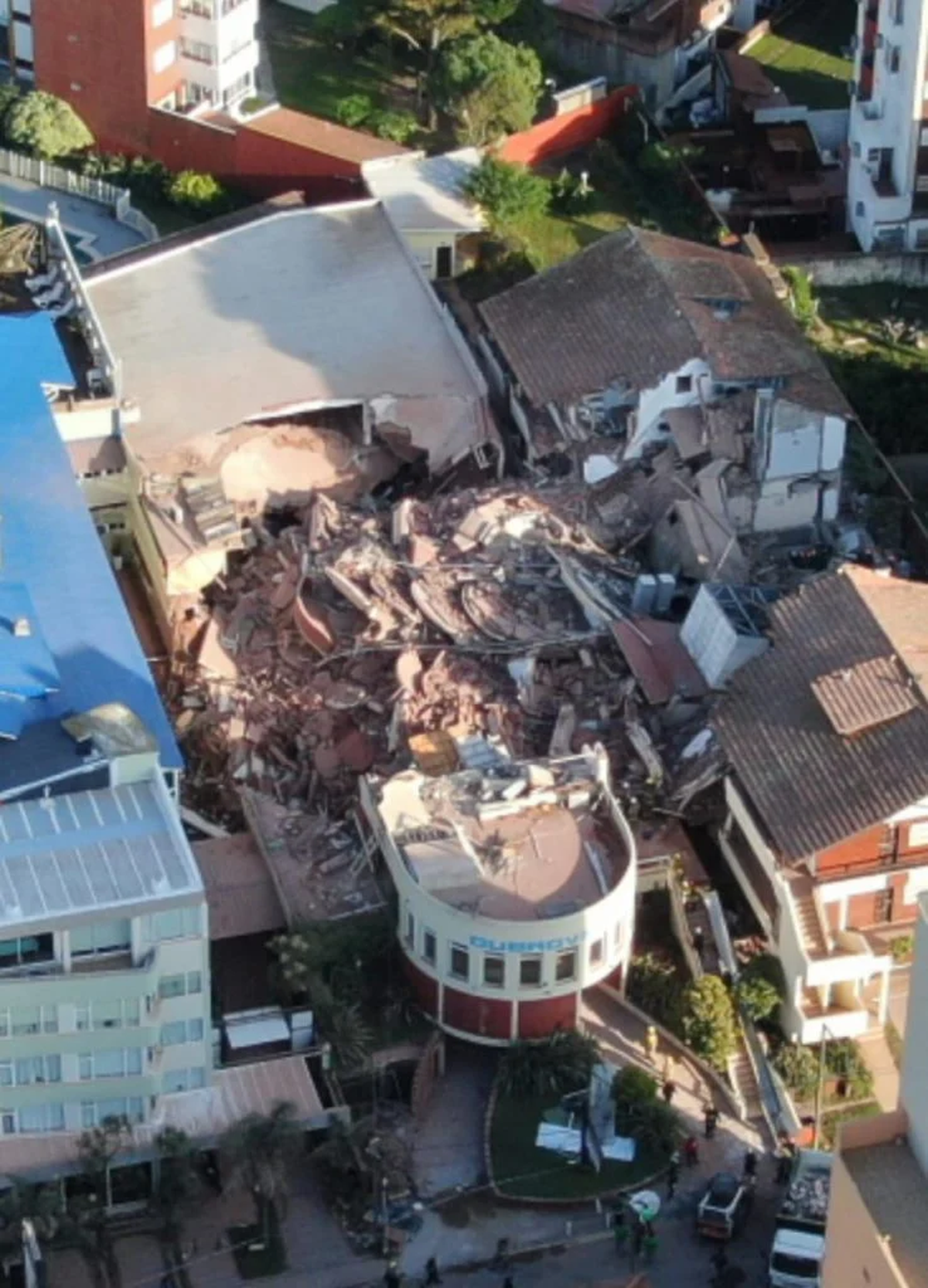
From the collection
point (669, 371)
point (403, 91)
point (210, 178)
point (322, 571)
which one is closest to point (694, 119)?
point (403, 91)

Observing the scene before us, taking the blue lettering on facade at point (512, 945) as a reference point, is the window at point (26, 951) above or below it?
above

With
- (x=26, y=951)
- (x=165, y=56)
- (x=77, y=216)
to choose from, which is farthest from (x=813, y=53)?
(x=26, y=951)

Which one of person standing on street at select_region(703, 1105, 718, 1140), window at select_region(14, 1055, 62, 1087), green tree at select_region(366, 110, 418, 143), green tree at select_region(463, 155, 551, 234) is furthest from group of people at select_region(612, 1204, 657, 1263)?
green tree at select_region(366, 110, 418, 143)

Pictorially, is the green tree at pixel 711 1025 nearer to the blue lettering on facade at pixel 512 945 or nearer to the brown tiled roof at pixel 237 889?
the blue lettering on facade at pixel 512 945

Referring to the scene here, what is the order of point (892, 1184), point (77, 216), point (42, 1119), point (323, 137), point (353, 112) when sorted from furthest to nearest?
1. point (353, 112)
2. point (323, 137)
3. point (77, 216)
4. point (42, 1119)
5. point (892, 1184)

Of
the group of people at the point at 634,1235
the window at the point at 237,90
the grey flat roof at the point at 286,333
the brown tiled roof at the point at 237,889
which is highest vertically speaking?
the window at the point at 237,90

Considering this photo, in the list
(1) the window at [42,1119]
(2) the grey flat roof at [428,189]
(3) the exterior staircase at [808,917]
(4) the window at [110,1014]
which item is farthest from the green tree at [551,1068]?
(2) the grey flat roof at [428,189]

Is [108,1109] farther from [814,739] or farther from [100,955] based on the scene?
[814,739]
